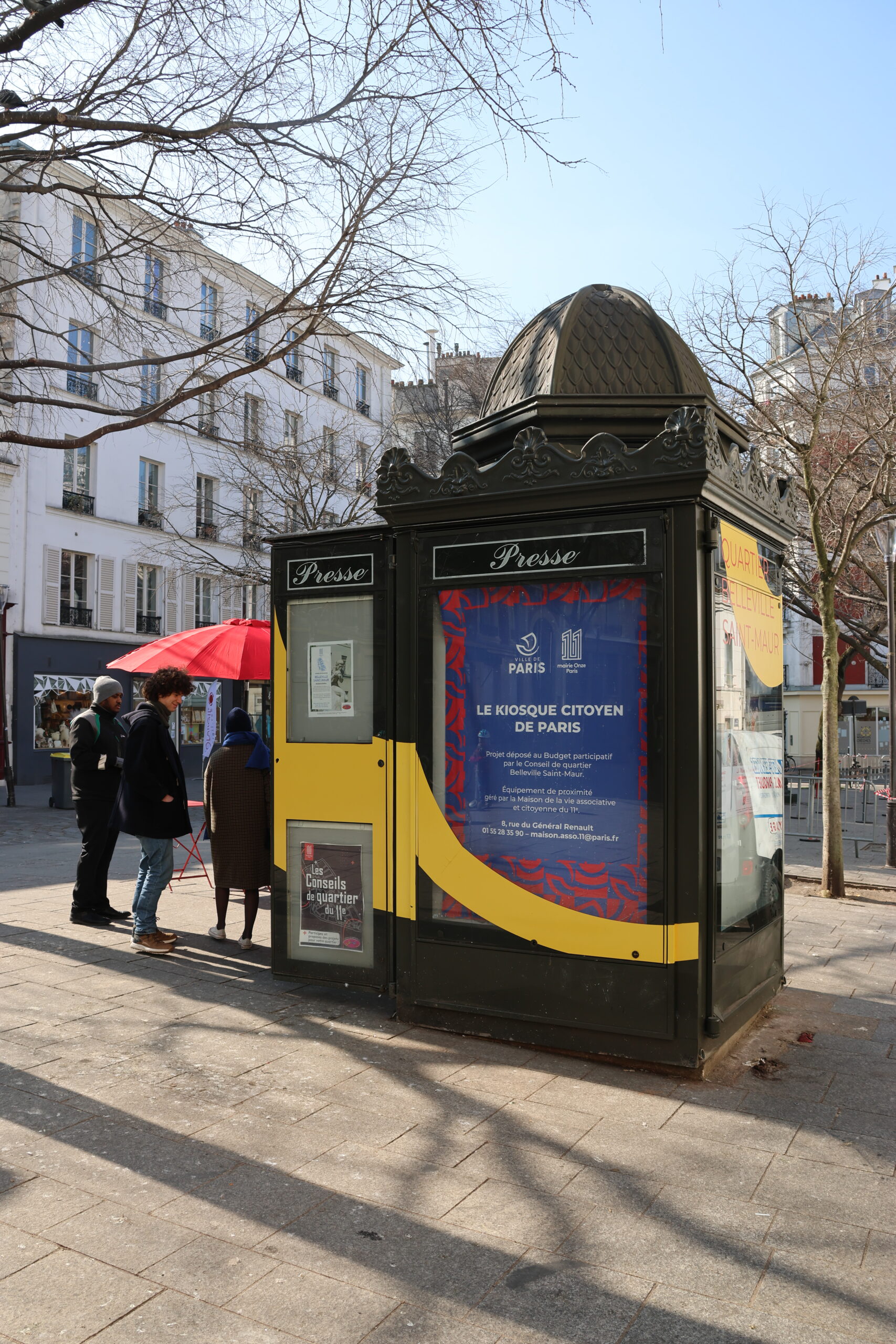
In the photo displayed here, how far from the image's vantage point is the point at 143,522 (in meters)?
29.1

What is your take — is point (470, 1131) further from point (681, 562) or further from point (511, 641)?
point (681, 562)

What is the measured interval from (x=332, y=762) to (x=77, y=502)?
76.8 ft

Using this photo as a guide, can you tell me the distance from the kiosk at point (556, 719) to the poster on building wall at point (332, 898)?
0.05 feet

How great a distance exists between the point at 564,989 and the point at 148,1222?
228 cm

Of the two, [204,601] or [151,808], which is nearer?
[151,808]

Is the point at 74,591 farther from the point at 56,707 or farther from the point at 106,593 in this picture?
the point at 56,707

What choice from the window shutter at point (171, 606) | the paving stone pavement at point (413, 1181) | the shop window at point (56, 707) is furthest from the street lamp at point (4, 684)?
the paving stone pavement at point (413, 1181)

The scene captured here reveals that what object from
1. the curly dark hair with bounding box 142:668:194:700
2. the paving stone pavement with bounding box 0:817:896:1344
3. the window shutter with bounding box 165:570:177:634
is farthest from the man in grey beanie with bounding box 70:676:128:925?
the window shutter with bounding box 165:570:177:634

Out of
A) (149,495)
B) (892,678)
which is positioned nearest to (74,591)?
(149,495)

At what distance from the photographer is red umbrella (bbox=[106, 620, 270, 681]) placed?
9070 millimetres

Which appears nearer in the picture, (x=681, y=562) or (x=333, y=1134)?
(x=333, y=1134)

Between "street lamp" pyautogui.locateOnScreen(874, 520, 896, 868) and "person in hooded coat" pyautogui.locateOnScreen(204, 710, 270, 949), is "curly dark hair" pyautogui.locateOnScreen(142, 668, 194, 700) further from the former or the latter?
"street lamp" pyautogui.locateOnScreen(874, 520, 896, 868)

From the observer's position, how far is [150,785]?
23.2 feet

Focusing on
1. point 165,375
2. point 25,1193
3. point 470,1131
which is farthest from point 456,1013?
point 165,375
